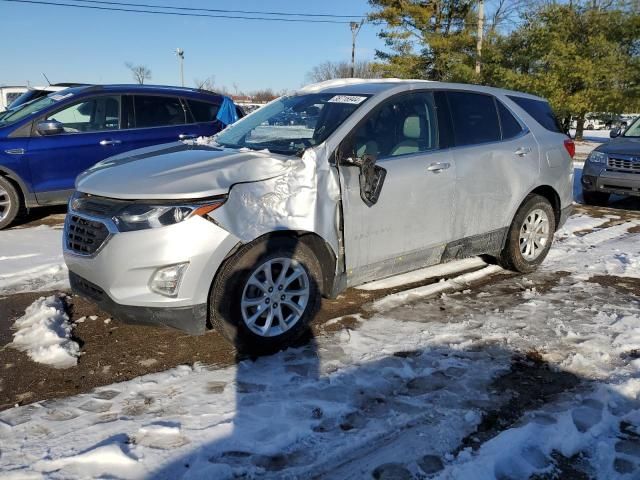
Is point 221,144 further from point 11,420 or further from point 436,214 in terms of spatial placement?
point 11,420

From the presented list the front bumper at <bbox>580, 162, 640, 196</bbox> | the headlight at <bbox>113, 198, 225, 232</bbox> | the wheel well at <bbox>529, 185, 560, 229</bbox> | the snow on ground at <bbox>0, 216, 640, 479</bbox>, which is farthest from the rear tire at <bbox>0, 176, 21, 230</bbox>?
the front bumper at <bbox>580, 162, 640, 196</bbox>

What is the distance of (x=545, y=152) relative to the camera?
17.0 feet

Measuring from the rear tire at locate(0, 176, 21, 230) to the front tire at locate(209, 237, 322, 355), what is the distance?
4888 mm

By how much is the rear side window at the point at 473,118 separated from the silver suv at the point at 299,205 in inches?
0.5

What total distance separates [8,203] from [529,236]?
246 inches

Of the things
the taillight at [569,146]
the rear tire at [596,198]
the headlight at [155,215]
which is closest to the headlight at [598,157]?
the rear tire at [596,198]

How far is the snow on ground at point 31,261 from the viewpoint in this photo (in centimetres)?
481

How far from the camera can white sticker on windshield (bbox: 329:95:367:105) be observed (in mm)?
4004

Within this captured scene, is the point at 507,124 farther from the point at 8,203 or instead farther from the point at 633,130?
the point at 633,130

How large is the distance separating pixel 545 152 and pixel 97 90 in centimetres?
575

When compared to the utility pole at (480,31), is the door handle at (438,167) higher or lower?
lower

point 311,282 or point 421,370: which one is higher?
point 311,282

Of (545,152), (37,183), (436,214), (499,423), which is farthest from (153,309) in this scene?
(37,183)

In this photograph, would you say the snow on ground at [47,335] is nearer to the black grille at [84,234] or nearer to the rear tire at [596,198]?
the black grille at [84,234]
